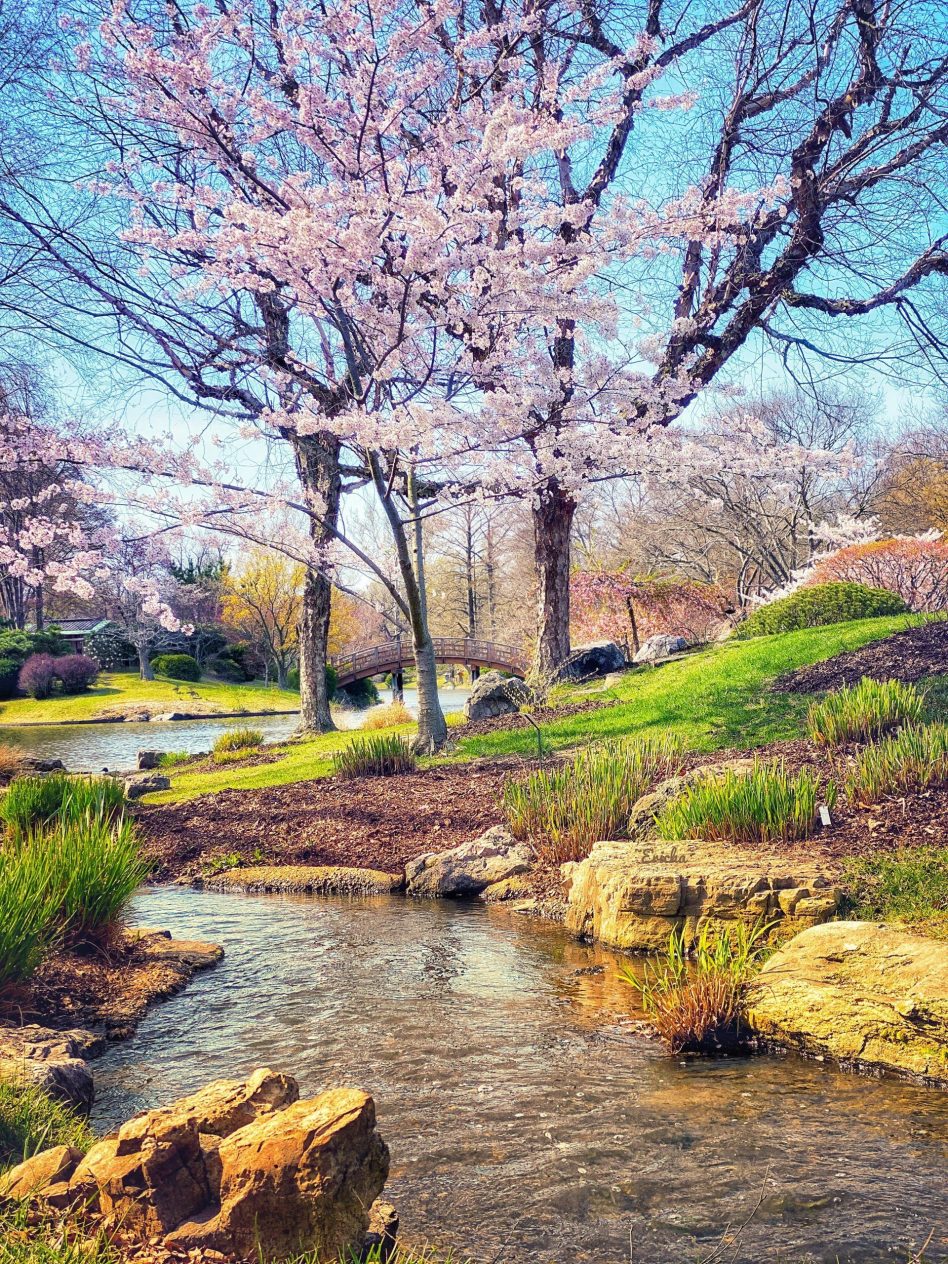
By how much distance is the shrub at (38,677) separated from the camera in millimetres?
37406

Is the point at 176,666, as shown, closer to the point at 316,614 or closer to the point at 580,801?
the point at 316,614

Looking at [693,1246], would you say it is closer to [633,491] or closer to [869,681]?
[869,681]

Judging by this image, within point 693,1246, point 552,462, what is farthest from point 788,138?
point 693,1246

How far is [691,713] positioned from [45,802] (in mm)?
7805

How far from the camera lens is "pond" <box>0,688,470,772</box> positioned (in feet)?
74.1

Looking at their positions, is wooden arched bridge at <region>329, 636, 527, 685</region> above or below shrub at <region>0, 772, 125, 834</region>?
above

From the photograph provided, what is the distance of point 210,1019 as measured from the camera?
5.37 meters

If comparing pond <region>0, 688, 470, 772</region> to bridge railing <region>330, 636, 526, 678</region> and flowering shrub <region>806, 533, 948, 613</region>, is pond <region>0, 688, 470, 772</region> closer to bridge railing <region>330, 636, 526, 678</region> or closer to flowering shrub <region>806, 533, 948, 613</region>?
bridge railing <region>330, 636, 526, 678</region>

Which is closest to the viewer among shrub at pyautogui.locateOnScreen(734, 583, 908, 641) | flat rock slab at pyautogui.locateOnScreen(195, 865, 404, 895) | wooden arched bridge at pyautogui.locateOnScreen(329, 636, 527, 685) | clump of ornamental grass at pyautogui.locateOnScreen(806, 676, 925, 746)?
flat rock slab at pyautogui.locateOnScreen(195, 865, 404, 895)

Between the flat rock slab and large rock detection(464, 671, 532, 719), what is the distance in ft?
25.7

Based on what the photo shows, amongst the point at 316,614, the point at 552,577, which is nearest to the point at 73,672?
the point at 316,614

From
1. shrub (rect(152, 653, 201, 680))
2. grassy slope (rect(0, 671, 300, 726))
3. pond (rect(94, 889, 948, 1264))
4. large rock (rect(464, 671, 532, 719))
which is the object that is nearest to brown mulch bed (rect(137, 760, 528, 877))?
pond (rect(94, 889, 948, 1264))

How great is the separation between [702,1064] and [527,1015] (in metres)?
1.03

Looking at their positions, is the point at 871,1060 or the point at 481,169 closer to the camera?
the point at 871,1060
